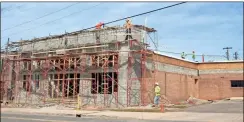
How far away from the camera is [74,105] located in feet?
86.5

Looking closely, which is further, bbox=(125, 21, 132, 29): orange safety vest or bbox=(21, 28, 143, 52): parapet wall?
bbox=(21, 28, 143, 52): parapet wall

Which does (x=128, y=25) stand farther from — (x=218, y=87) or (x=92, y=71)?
(x=218, y=87)

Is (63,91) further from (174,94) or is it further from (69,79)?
(174,94)

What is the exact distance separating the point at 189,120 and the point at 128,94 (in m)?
8.85

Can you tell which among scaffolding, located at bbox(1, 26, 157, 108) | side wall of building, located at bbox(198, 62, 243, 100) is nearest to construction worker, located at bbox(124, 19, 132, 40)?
scaffolding, located at bbox(1, 26, 157, 108)

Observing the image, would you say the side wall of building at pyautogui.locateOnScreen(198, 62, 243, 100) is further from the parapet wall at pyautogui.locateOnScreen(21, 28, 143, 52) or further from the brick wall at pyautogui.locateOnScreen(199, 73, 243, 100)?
the parapet wall at pyautogui.locateOnScreen(21, 28, 143, 52)

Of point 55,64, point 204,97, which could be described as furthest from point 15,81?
point 204,97

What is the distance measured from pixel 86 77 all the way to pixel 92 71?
76cm

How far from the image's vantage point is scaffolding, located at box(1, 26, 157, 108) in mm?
25141

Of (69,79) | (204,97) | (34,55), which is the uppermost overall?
(34,55)

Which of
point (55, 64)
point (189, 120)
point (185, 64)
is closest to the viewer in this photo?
point (189, 120)

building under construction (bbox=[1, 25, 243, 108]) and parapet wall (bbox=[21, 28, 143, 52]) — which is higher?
parapet wall (bbox=[21, 28, 143, 52])

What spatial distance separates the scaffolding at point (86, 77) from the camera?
82.5ft

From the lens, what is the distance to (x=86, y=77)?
2686cm
